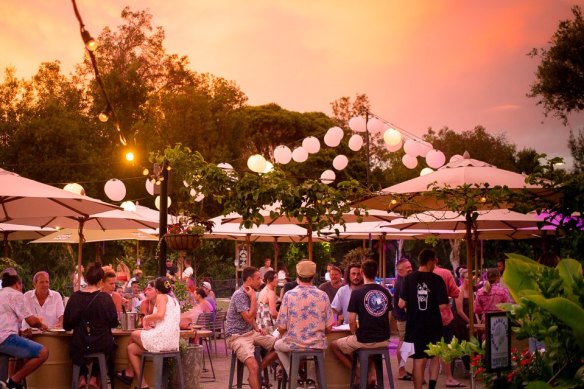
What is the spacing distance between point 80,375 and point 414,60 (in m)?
20.2

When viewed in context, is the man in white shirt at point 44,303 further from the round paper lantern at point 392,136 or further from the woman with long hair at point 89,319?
the round paper lantern at point 392,136

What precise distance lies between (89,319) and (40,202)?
6.43ft

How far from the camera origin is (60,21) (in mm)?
29828

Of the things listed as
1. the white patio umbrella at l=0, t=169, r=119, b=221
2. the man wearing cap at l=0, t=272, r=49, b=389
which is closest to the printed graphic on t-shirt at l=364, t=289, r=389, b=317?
the white patio umbrella at l=0, t=169, r=119, b=221

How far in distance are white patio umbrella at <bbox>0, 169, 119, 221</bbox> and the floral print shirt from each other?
9.14ft

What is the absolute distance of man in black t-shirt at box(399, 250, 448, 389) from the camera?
33.5 feet

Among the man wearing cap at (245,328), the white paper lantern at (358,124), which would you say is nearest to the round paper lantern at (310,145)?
the white paper lantern at (358,124)

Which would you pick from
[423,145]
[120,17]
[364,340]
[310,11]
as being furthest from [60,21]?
[364,340]

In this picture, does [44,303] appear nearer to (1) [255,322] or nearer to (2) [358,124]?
(1) [255,322]

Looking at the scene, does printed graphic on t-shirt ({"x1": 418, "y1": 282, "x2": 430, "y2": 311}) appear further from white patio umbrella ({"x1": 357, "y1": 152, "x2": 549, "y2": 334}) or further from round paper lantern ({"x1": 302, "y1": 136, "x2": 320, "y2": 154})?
round paper lantern ({"x1": 302, "y1": 136, "x2": 320, "y2": 154})

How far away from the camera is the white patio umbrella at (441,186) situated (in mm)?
9391

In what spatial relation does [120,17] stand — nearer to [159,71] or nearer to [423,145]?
[159,71]

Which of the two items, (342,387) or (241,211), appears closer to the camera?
(241,211)

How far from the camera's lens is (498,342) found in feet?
12.4
